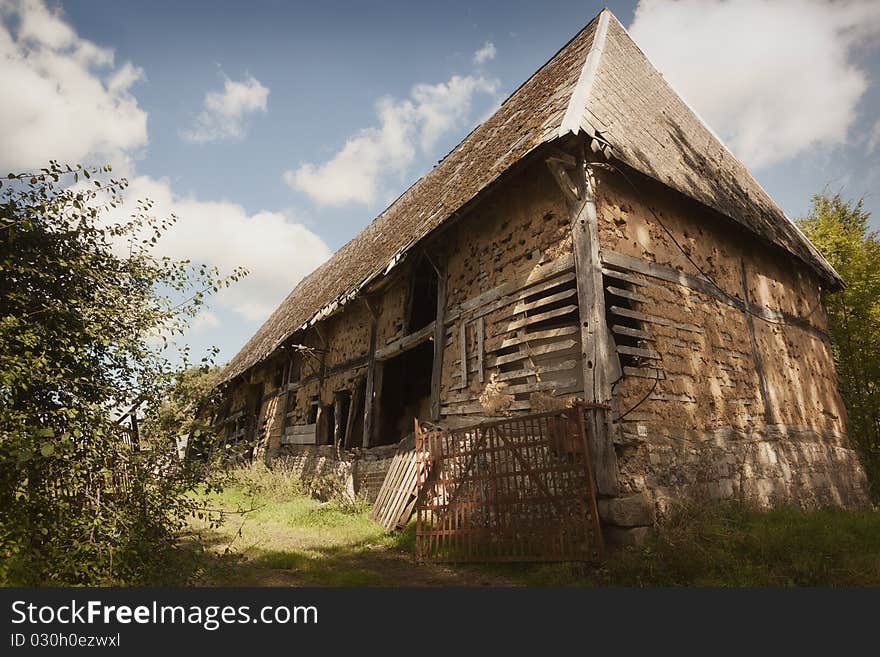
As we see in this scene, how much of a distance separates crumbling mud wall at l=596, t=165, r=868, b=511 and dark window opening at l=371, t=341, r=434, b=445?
228 inches

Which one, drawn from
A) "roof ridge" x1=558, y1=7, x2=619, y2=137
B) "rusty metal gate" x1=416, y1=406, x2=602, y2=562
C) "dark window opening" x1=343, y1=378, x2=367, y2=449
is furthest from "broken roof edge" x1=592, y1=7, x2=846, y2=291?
"dark window opening" x1=343, y1=378, x2=367, y2=449

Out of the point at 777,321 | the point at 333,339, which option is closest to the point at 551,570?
the point at 777,321

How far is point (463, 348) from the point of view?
7312 millimetres

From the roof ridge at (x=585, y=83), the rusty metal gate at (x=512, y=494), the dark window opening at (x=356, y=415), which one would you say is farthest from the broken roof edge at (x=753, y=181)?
the dark window opening at (x=356, y=415)

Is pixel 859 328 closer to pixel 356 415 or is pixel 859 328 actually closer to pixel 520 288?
pixel 520 288

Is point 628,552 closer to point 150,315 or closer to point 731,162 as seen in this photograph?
point 150,315

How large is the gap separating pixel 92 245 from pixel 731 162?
1198cm

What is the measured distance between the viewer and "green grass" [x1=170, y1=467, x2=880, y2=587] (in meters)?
4.20

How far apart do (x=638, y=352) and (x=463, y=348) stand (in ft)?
8.11

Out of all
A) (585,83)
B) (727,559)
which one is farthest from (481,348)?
(585,83)

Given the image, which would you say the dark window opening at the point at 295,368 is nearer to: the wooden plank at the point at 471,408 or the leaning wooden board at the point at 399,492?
the leaning wooden board at the point at 399,492

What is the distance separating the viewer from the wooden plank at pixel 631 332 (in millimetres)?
5733

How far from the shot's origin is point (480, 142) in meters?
10.7

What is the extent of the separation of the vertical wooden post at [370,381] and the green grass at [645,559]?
294cm
